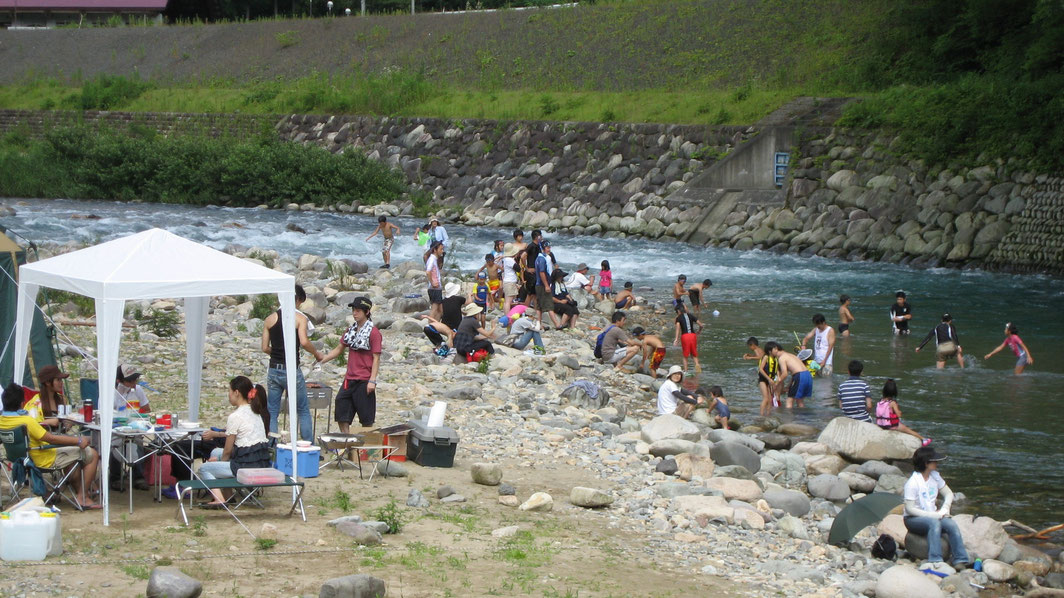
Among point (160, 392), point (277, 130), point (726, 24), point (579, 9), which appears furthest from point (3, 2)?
point (160, 392)

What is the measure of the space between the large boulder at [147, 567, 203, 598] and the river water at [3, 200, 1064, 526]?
7.97 meters

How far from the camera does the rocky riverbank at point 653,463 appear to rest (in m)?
9.71

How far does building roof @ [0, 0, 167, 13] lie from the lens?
78000 mm

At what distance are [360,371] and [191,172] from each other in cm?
3661

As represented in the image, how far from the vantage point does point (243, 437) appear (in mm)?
9406

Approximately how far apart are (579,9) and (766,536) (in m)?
47.7

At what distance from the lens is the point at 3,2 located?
78.2 metres

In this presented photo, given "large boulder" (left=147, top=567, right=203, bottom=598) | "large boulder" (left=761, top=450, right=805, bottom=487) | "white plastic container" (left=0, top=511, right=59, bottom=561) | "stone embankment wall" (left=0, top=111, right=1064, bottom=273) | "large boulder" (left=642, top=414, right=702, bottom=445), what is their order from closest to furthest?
"large boulder" (left=147, top=567, right=203, bottom=598) → "white plastic container" (left=0, top=511, right=59, bottom=561) → "large boulder" (left=761, top=450, right=805, bottom=487) → "large boulder" (left=642, top=414, right=702, bottom=445) → "stone embankment wall" (left=0, top=111, right=1064, bottom=273)

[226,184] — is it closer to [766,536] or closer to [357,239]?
[357,239]

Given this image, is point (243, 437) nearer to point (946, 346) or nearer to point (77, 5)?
point (946, 346)

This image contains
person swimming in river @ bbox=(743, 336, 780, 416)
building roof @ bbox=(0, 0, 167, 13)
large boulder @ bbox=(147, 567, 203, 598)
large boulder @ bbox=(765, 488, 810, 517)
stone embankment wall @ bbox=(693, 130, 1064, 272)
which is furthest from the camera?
building roof @ bbox=(0, 0, 167, 13)

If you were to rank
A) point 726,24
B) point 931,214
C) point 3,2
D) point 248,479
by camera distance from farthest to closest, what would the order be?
point 3,2, point 726,24, point 931,214, point 248,479

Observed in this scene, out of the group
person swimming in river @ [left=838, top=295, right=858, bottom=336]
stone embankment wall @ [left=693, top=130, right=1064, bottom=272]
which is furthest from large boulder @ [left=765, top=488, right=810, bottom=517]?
stone embankment wall @ [left=693, top=130, right=1064, bottom=272]

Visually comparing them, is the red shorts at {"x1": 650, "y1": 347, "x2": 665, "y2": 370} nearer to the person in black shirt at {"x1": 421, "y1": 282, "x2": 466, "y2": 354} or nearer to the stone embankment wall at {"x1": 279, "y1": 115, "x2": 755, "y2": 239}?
the person in black shirt at {"x1": 421, "y1": 282, "x2": 466, "y2": 354}
